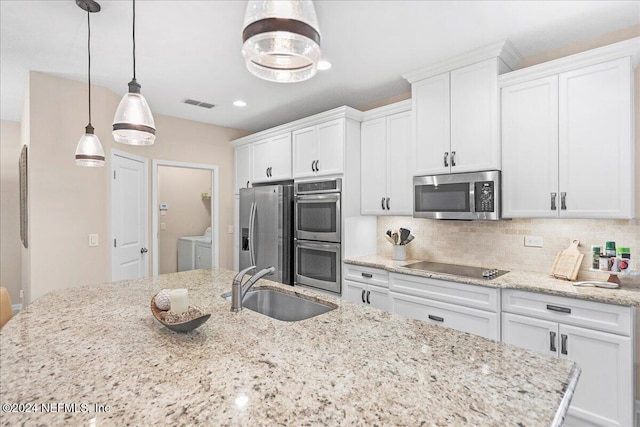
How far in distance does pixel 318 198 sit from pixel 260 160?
4.15 ft

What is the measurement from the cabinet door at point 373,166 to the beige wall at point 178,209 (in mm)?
3444

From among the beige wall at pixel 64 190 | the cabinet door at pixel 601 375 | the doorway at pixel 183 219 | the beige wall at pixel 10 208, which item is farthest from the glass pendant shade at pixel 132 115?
the beige wall at pixel 10 208

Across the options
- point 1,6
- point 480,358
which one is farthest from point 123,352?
point 1,6

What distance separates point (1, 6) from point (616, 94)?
379 centimetres

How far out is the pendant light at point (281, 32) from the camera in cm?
86

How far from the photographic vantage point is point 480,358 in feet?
3.65

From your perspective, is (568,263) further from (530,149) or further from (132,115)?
(132,115)

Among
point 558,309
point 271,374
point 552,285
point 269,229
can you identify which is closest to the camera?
point 271,374

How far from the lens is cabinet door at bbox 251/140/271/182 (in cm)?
422

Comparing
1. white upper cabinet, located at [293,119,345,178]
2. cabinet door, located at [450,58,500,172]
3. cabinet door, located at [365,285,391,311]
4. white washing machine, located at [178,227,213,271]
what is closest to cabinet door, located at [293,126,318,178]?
white upper cabinet, located at [293,119,345,178]

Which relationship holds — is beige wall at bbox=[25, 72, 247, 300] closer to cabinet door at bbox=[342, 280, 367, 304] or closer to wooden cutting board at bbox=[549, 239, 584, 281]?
cabinet door at bbox=[342, 280, 367, 304]

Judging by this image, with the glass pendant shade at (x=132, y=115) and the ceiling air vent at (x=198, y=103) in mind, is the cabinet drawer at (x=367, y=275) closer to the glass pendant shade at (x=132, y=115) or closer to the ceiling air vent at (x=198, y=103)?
the glass pendant shade at (x=132, y=115)

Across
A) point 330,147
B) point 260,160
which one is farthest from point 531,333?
point 260,160

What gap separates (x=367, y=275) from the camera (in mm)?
3135
